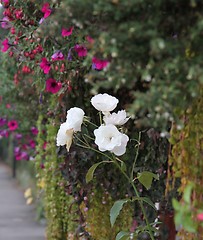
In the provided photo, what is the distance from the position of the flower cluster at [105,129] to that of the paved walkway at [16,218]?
554 centimetres

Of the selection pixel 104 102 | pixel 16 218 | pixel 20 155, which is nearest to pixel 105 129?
pixel 104 102

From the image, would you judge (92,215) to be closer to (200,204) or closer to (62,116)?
(62,116)

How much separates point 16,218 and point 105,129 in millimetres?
7387

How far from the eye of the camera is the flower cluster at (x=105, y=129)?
109 inches

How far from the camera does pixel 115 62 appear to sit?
1.87m

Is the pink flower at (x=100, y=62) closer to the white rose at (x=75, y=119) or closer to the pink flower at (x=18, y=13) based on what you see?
the white rose at (x=75, y=119)

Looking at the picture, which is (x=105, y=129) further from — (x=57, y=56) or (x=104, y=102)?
(x=57, y=56)

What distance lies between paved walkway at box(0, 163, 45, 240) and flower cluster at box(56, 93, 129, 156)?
554 centimetres

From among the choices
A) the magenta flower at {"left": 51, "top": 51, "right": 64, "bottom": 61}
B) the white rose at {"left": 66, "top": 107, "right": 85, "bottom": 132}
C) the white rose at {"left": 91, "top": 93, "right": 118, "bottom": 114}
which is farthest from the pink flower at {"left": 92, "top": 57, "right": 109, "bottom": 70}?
the magenta flower at {"left": 51, "top": 51, "right": 64, "bottom": 61}

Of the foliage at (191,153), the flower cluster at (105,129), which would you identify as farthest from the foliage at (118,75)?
the flower cluster at (105,129)

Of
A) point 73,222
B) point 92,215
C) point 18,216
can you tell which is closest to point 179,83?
point 92,215

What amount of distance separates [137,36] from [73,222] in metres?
2.85

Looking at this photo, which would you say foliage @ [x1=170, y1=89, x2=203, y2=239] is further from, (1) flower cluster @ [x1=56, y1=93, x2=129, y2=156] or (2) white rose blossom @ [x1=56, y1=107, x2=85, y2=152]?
(2) white rose blossom @ [x1=56, y1=107, x2=85, y2=152]

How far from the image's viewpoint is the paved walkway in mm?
8539
